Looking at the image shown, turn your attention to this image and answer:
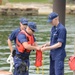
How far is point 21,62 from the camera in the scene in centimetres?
980

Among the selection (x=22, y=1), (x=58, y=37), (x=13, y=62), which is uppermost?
(x=58, y=37)

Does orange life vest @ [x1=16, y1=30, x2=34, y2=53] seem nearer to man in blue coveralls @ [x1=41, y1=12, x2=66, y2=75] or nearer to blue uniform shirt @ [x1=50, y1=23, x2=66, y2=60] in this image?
man in blue coveralls @ [x1=41, y1=12, x2=66, y2=75]

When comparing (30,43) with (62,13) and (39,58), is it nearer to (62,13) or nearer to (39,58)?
(39,58)

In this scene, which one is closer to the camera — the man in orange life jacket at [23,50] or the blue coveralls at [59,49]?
the man in orange life jacket at [23,50]

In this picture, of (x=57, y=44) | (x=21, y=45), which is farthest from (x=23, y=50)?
(x=57, y=44)

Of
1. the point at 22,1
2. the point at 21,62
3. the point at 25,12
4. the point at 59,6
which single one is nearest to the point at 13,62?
the point at 21,62

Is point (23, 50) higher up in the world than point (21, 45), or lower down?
lower down

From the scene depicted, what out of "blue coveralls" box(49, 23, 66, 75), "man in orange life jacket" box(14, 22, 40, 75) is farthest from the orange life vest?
"blue coveralls" box(49, 23, 66, 75)

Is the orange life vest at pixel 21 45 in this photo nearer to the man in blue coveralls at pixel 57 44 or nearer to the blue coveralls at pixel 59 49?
the man in blue coveralls at pixel 57 44

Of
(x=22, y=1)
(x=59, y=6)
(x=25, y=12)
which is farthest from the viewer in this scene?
(x=22, y=1)

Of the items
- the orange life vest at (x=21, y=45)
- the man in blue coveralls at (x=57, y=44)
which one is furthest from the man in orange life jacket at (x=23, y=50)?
the man in blue coveralls at (x=57, y=44)

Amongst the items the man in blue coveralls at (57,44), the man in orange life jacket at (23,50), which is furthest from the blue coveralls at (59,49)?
the man in orange life jacket at (23,50)

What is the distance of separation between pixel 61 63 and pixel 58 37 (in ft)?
1.86

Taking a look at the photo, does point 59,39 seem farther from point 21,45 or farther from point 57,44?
point 21,45
